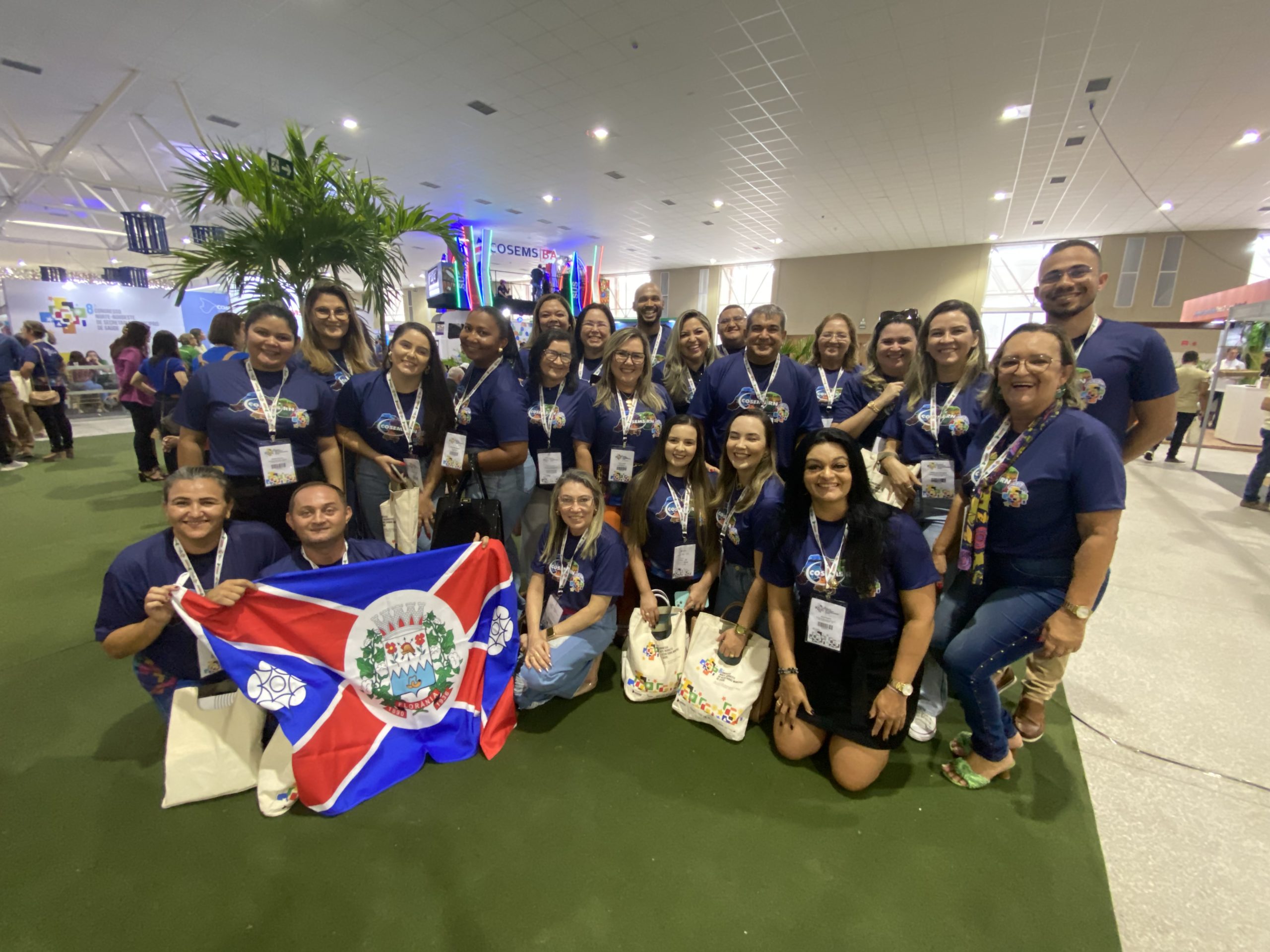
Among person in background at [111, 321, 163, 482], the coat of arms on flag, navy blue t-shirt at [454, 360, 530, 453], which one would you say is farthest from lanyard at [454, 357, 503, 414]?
person in background at [111, 321, 163, 482]

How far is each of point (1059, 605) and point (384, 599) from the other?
2304mm

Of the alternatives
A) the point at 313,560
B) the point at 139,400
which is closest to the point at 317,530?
the point at 313,560

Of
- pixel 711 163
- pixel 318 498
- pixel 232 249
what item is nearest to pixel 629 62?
pixel 711 163

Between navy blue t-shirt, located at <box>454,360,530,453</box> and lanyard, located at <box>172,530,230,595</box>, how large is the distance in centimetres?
106

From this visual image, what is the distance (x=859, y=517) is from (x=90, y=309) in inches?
679

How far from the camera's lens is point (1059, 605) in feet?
5.49

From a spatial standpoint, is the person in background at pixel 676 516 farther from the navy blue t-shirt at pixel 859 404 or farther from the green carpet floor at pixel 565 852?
the navy blue t-shirt at pixel 859 404

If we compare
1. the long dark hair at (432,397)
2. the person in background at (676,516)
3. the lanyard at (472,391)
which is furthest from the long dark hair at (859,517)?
the long dark hair at (432,397)

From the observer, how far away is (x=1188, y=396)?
25.0 feet

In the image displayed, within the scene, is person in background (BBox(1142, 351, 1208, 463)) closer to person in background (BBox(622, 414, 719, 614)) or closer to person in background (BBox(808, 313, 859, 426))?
person in background (BBox(808, 313, 859, 426))

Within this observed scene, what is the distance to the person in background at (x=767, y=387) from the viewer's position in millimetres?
2699

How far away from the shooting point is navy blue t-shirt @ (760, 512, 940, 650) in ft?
5.91

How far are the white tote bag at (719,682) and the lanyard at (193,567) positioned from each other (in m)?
1.82

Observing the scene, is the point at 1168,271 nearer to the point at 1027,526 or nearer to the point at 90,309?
the point at 1027,526
